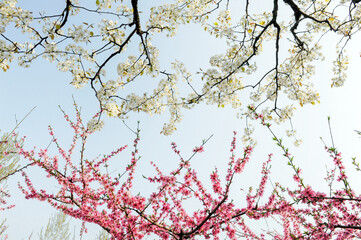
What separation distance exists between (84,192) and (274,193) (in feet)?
12.2

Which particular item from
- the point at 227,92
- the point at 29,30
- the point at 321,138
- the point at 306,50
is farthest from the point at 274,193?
the point at 29,30

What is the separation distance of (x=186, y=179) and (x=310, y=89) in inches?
180

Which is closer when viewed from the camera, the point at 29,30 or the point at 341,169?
the point at 341,169

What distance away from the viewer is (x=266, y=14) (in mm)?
5367

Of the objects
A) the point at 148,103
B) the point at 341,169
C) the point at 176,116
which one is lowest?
the point at 341,169

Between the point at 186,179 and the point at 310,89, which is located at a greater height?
the point at 310,89

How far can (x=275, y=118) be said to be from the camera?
247 inches

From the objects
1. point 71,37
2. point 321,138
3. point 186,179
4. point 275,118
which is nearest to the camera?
point 321,138

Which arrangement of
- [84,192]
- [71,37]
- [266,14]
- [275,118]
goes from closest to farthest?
1. [71,37]
2. [84,192]
3. [266,14]
4. [275,118]

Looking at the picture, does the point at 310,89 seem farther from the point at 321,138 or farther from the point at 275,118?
the point at 321,138

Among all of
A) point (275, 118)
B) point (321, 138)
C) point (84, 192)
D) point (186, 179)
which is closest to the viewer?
point (321, 138)

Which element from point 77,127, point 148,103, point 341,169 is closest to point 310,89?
point 341,169

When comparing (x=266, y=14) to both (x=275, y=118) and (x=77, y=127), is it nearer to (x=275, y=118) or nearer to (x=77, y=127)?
(x=275, y=118)

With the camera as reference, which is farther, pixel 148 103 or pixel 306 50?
pixel 306 50
